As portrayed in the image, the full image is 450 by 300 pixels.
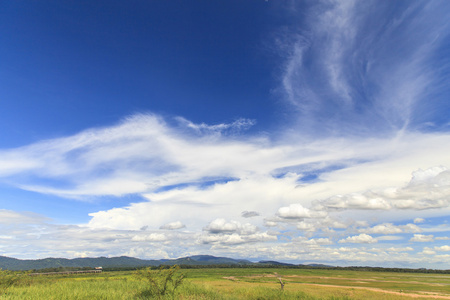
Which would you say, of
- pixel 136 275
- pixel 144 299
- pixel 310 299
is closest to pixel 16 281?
pixel 136 275

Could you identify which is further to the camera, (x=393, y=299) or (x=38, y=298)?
(x=393, y=299)

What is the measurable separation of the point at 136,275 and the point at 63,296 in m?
6.25

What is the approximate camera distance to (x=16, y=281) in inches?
1167

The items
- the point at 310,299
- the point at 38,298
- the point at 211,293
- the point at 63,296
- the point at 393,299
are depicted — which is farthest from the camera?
the point at 393,299

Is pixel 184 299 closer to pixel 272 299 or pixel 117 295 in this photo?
pixel 117 295

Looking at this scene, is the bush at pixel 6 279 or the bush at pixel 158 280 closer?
the bush at pixel 158 280

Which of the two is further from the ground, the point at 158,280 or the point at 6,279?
the point at 158,280

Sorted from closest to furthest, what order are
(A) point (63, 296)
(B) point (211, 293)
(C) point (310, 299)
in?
(A) point (63, 296), (B) point (211, 293), (C) point (310, 299)

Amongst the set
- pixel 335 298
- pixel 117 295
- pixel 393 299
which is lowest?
pixel 393 299

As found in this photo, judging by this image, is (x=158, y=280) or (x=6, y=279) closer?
(x=158, y=280)

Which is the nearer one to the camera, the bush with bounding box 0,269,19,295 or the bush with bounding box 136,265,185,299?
the bush with bounding box 136,265,185,299

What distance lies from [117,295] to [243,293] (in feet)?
68.5

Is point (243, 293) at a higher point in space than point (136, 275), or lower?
lower

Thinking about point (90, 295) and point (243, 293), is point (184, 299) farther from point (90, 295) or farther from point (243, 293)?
point (243, 293)
